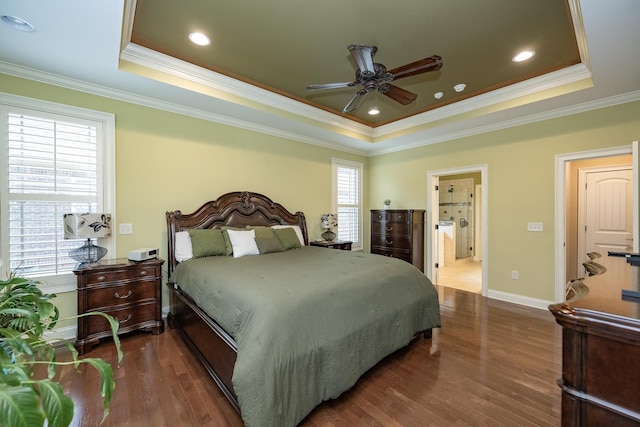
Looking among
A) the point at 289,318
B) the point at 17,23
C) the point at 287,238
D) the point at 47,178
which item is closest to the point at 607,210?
the point at 287,238

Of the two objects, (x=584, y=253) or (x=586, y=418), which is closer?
(x=586, y=418)

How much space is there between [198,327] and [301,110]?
317 cm

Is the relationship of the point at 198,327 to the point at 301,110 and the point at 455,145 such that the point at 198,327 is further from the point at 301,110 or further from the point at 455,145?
the point at 455,145

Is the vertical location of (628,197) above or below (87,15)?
below

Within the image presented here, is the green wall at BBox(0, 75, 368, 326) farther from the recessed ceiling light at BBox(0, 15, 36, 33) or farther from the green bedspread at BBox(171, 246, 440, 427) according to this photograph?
the green bedspread at BBox(171, 246, 440, 427)

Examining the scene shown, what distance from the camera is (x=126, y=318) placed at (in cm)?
271

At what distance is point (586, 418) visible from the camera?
819mm

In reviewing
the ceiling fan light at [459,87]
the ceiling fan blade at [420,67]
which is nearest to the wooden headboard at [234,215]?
the ceiling fan blade at [420,67]

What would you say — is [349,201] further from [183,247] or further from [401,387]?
[401,387]

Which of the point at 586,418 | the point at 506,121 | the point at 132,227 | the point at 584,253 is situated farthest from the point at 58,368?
the point at 584,253

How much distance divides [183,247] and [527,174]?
481 centimetres

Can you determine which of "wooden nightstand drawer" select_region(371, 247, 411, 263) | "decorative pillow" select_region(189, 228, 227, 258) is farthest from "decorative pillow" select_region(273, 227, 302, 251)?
"wooden nightstand drawer" select_region(371, 247, 411, 263)

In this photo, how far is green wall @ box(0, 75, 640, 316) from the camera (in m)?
3.12

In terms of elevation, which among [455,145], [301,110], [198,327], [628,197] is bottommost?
[198,327]
